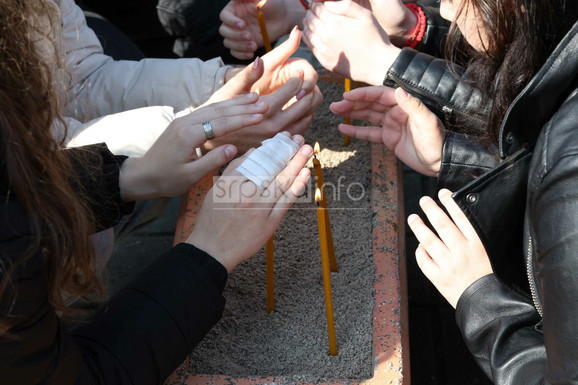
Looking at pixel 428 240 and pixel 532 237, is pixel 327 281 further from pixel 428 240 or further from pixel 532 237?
pixel 532 237

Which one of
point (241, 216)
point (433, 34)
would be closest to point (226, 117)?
point (241, 216)

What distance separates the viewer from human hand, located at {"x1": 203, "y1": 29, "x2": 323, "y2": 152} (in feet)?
4.63

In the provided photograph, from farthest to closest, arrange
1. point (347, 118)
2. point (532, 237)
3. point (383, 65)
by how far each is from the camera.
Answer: point (347, 118) < point (383, 65) < point (532, 237)

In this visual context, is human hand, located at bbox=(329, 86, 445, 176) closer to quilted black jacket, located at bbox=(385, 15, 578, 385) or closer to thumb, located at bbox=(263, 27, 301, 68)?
quilted black jacket, located at bbox=(385, 15, 578, 385)

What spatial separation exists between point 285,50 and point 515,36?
1.77 ft

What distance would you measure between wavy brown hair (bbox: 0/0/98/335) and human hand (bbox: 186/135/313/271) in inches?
9.2

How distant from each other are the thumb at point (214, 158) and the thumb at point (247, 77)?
0.73ft

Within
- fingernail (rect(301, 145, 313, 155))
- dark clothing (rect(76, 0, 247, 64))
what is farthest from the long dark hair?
A: dark clothing (rect(76, 0, 247, 64))

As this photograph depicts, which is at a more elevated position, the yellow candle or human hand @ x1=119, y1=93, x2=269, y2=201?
human hand @ x1=119, y1=93, x2=269, y2=201

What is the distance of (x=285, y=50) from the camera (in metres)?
1.44

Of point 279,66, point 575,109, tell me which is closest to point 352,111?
point 279,66

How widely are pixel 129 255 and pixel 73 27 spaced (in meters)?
0.87

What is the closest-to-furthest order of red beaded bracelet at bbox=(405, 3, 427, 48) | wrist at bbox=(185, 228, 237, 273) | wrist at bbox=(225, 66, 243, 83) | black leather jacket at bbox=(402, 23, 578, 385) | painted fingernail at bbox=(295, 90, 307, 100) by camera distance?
black leather jacket at bbox=(402, 23, 578, 385) < wrist at bbox=(185, 228, 237, 273) < painted fingernail at bbox=(295, 90, 307, 100) < wrist at bbox=(225, 66, 243, 83) < red beaded bracelet at bbox=(405, 3, 427, 48)

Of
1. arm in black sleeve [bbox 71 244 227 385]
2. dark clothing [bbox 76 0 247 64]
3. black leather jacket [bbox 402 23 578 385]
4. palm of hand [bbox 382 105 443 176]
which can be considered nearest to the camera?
black leather jacket [bbox 402 23 578 385]
